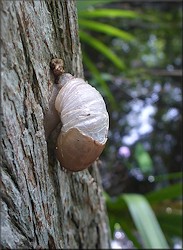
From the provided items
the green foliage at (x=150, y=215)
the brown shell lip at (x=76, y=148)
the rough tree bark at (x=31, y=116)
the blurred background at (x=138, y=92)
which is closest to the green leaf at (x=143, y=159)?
the blurred background at (x=138, y=92)

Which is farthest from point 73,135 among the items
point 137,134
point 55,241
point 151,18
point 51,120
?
point 151,18

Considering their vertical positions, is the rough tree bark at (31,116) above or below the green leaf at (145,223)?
above

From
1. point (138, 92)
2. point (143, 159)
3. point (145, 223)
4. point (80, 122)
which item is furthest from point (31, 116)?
point (138, 92)

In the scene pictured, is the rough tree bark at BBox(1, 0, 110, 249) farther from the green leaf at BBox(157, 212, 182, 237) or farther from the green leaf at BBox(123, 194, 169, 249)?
the green leaf at BBox(157, 212, 182, 237)

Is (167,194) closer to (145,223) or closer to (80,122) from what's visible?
(145,223)

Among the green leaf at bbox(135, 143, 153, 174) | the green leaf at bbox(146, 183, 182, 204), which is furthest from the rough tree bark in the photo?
the green leaf at bbox(135, 143, 153, 174)

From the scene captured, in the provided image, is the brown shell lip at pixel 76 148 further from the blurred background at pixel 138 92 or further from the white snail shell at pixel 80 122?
the blurred background at pixel 138 92
